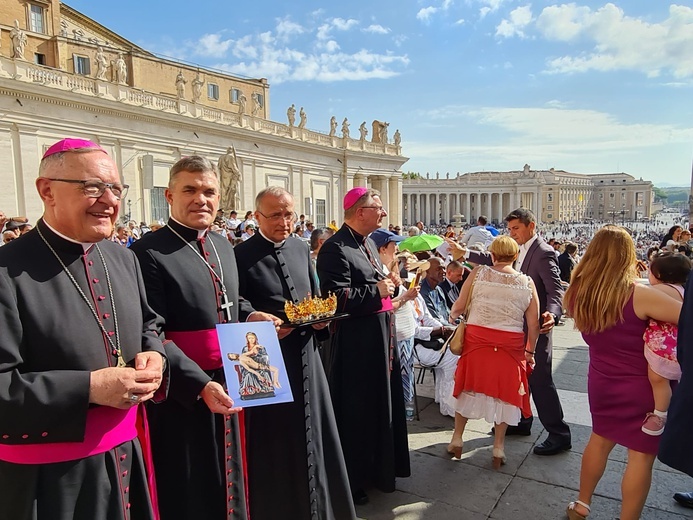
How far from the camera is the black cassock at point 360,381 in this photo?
357cm

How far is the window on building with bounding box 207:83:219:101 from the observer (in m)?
39.8

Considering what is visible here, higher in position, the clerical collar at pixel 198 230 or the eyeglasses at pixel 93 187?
the eyeglasses at pixel 93 187

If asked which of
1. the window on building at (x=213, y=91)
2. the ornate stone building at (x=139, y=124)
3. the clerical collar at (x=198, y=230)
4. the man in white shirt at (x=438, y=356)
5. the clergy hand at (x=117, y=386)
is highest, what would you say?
the window on building at (x=213, y=91)

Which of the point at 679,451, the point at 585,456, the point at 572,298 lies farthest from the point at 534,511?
the point at 572,298

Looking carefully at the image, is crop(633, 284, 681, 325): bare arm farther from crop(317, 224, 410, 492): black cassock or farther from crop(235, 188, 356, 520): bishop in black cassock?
crop(235, 188, 356, 520): bishop in black cassock

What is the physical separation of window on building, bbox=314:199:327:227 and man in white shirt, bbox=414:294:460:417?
33.6 metres

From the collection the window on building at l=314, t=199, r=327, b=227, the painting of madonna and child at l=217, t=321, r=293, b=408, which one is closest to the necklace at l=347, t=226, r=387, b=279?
the painting of madonna and child at l=217, t=321, r=293, b=408

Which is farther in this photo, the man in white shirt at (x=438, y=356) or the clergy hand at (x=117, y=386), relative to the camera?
the man in white shirt at (x=438, y=356)

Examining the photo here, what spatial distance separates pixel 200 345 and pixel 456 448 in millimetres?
2634

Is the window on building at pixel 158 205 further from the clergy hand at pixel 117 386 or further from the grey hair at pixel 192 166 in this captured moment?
the clergy hand at pixel 117 386

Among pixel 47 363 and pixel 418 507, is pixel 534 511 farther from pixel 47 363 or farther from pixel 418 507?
pixel 47 363

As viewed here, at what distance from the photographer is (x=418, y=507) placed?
3.45m

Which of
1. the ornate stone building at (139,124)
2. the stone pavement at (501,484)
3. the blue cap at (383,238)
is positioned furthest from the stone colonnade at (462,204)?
the stone pavement at (501,484)

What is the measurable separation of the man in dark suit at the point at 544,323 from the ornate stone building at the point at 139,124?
755 inches
